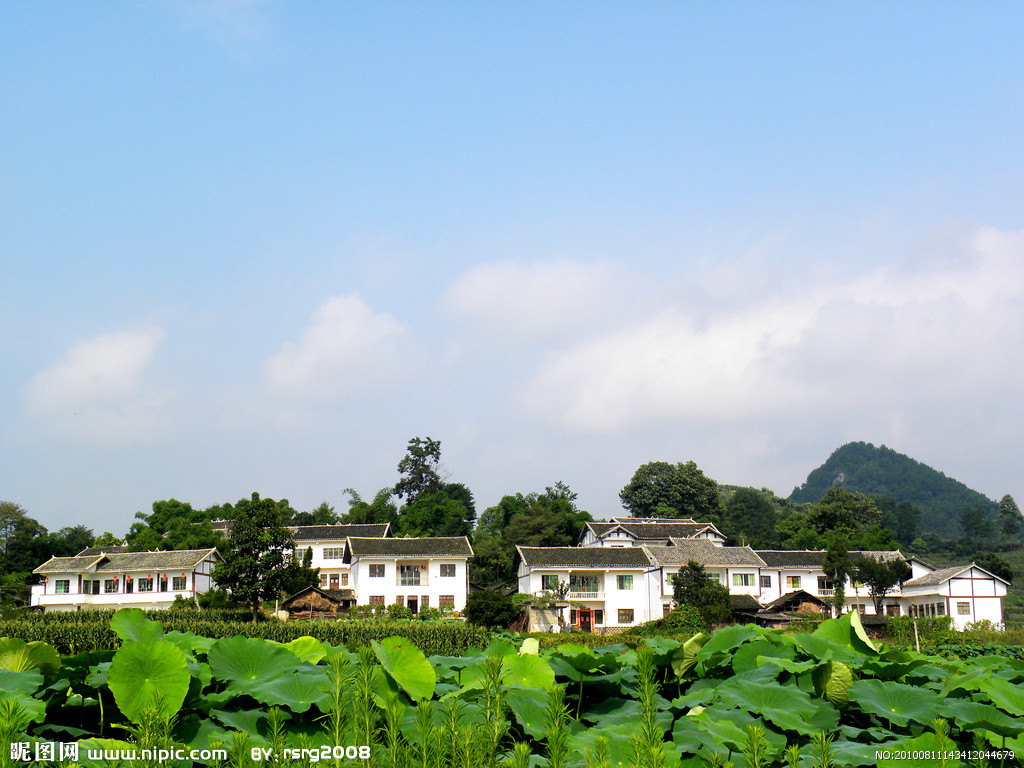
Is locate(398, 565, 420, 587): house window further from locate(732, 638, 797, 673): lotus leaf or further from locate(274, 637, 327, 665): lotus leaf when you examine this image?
locate(732, 638, 797, 673): lotus leaf

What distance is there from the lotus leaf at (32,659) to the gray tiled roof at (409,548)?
40.7 metres

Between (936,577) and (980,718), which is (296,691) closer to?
(980,718)

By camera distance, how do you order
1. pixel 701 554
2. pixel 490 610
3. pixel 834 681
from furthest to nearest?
1. pixel 701 554
2. pixel 490 610
3. pixel 834 681

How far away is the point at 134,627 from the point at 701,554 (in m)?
45.7

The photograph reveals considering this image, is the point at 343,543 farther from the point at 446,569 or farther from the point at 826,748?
the point at 826,748

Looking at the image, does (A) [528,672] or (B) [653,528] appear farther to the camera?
(B) [653,528]

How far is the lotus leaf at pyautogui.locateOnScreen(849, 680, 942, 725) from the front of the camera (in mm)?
3809

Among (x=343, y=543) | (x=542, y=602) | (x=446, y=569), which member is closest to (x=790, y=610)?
(x=542, y=602)

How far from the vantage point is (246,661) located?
3.88 metres

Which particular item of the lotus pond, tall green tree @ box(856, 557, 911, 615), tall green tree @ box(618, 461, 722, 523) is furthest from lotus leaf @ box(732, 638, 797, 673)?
tall green tree @ box(618, 461, 722, 523)

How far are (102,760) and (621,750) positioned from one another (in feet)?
6.49

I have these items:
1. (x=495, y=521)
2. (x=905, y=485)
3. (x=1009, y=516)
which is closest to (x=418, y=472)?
(x=495, y=521)

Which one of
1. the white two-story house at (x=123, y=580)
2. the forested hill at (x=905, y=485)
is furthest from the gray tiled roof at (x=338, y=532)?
the forested hill at (x=905, y=485)

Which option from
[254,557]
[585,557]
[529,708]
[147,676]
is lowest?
[585,557]
